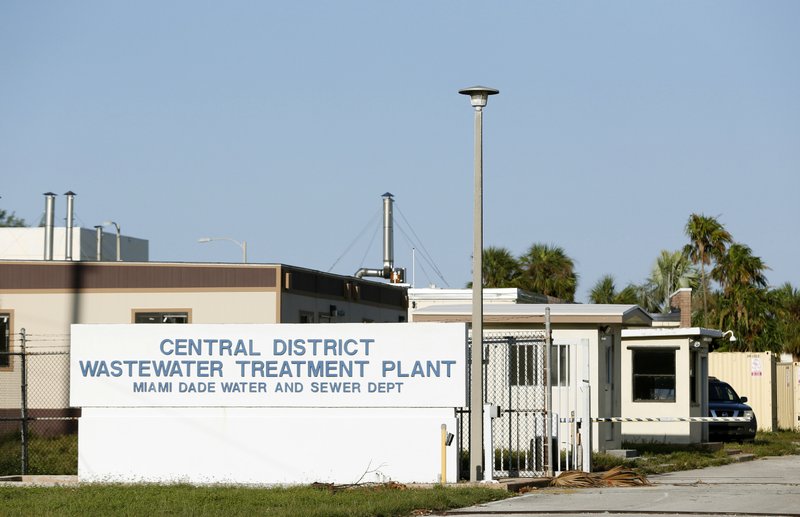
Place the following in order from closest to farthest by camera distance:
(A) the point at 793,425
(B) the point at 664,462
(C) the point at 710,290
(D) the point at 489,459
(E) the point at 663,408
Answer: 1. (D) the point at 489,459
2. (B) the point at 664,462
3. (E) the point at 663,408
4. (A) the point at 793,425
5. (C) the point at 710,290

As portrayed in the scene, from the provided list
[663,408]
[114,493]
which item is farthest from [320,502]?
[663,408]

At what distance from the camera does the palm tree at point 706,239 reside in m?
54.3

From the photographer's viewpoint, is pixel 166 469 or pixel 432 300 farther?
pixel 432 300

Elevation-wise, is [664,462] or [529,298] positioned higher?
[529,298]

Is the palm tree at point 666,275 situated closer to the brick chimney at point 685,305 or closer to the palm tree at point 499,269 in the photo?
the palm tree at point 499,269

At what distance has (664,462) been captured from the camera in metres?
26.7

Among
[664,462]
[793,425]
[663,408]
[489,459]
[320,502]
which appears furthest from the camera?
[793,425]

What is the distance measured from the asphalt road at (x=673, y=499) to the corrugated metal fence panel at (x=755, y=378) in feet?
56.4

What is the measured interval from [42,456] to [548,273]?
41486 mm

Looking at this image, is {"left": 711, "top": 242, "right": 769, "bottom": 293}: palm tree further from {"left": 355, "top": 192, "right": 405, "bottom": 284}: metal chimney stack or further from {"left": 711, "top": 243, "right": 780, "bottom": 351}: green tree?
{"left": 355, "top": 192, "right": 405, "bottom": 284}: metal chimney stack

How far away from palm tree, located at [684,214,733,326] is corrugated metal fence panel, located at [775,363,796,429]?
→ 10.3m

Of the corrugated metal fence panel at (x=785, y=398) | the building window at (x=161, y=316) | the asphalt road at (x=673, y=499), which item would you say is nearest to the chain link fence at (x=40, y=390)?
the building window at (x=161, y=316)

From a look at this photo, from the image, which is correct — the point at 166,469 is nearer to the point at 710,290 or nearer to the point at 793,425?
the point at 793,425

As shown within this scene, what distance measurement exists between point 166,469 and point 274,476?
1727mm
